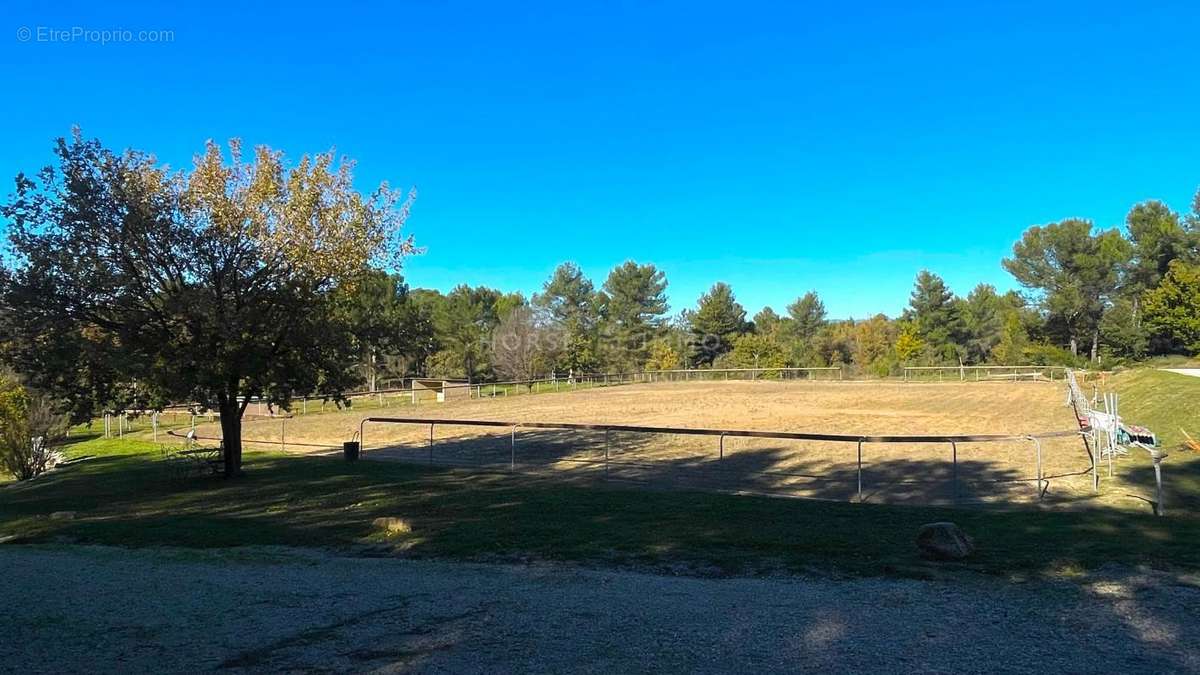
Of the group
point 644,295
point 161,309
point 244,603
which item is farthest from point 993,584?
point 644,295

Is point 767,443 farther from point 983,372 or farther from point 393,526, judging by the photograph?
point 983,372

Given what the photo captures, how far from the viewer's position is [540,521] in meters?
11.2

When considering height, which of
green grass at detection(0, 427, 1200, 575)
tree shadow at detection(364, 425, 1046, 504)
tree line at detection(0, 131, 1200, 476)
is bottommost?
tree shadow at detection(364, 425, 1046, 504)

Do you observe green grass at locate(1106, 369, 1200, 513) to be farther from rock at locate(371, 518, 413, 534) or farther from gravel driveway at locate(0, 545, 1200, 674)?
rock at locate(371, 518, 413, 534)

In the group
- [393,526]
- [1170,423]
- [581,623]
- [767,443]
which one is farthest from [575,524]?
[1170,423]

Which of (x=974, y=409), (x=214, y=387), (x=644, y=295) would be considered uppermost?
(x=644, y=295)

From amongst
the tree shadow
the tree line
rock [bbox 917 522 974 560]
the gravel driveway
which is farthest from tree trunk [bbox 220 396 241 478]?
rock [bbox 917 522 974 560]

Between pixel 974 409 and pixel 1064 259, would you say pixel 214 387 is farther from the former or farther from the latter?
pixel 1064 259

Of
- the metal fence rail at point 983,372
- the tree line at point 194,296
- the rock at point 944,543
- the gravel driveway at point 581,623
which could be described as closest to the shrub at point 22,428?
the tree line at point 194,296

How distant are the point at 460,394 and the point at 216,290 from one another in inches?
1585

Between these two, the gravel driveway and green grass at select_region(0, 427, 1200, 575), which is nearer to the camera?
the gravel driveway

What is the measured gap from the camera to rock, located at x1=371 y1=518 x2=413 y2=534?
1067 centimetres

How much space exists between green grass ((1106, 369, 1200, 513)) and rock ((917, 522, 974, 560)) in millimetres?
7010

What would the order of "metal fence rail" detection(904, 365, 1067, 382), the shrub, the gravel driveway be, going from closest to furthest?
the gravel driveway → the shrub → "metal fence rail" detection(904, 365, 1067, 382)
